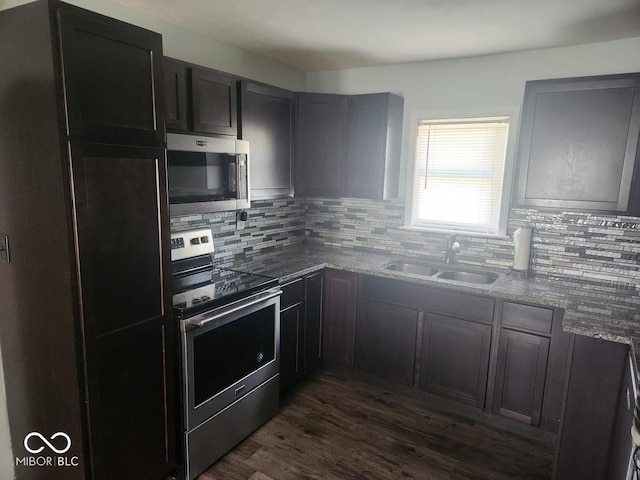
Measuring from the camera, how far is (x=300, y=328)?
294 cm

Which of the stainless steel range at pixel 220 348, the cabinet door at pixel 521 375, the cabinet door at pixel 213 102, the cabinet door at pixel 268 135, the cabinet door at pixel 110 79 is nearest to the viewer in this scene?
the cabinet door at pixel 110 79

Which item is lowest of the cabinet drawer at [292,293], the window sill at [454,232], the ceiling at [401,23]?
the cabinet drawer at [292,293]

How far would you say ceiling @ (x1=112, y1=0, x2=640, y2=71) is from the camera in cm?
206

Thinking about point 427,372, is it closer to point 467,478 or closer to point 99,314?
point 467,478

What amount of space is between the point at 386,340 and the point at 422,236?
0.90 m

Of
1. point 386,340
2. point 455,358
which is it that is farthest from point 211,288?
point 455,358

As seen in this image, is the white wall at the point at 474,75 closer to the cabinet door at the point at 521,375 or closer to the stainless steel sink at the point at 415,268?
the stainless steel sink at the point at 415,268

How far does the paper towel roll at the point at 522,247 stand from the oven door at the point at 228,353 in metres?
1.68

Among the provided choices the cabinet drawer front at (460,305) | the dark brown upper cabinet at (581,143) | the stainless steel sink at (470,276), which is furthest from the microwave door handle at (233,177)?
the dark brown upper cabinet at (581,143)

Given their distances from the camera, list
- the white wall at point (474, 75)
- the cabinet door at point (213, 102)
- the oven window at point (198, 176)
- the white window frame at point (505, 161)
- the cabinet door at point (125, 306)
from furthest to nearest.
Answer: the white window frame at point (505, 161)
the white wall at point (474, 75)
the cabinet door at point (213, 102)
the oven window at point (198, 176)
the cabinet door at point (125, 306)

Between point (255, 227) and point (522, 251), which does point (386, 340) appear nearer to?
point (522, 251)

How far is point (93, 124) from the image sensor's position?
156 cm

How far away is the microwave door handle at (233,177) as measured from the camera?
245cm

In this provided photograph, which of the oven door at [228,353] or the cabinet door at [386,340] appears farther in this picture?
the cabinet door at [386,340]
